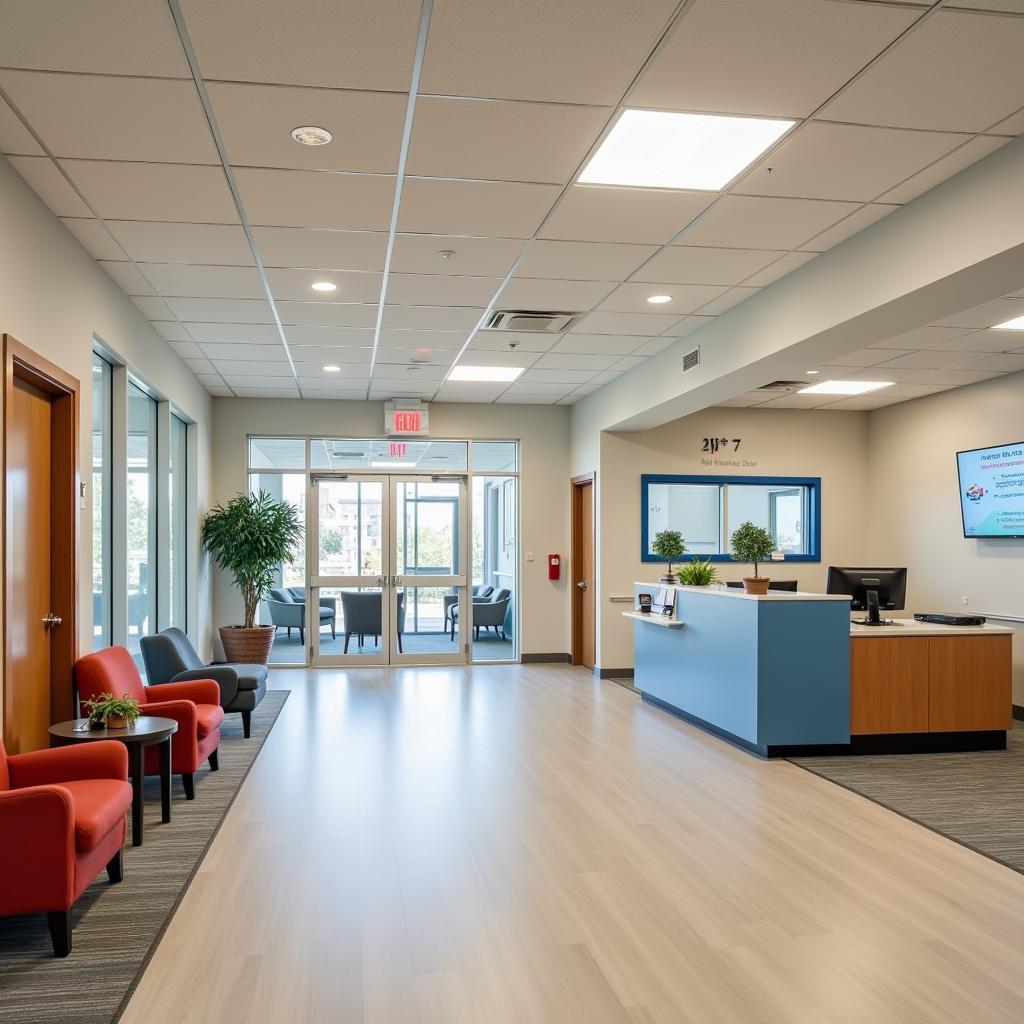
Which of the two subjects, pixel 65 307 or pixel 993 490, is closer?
pixel 65 307

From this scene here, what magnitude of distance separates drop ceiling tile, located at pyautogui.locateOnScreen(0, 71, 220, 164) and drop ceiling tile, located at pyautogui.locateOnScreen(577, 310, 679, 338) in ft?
10.9

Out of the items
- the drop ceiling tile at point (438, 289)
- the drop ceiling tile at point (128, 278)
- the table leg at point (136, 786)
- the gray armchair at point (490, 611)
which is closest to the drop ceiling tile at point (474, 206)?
the drop ceiling tile at point (438, 289)

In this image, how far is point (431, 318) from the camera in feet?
21.5

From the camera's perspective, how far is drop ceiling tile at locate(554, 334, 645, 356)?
23.5 ft

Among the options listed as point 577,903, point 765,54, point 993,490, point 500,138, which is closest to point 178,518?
point 500,138

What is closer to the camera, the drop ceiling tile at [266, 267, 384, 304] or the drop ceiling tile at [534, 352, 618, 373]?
the drop ceiling tile at [266, 267, 384, 304]

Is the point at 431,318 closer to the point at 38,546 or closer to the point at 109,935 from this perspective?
the point at 38,546

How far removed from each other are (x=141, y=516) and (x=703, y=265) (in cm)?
461

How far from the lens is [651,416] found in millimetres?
8484

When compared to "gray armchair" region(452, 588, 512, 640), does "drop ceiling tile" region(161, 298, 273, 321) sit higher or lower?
higher

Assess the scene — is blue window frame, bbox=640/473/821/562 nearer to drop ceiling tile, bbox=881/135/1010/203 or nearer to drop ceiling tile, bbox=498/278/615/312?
drop ceiling tile, bbox=498/278/615/312

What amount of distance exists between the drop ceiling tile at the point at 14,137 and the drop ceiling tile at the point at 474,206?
1.56 meters

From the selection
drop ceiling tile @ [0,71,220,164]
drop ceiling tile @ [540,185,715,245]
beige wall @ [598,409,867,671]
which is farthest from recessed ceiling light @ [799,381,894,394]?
drop ceiling tile @ [0,71,220,164]

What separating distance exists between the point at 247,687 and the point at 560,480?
5150 millimetres
